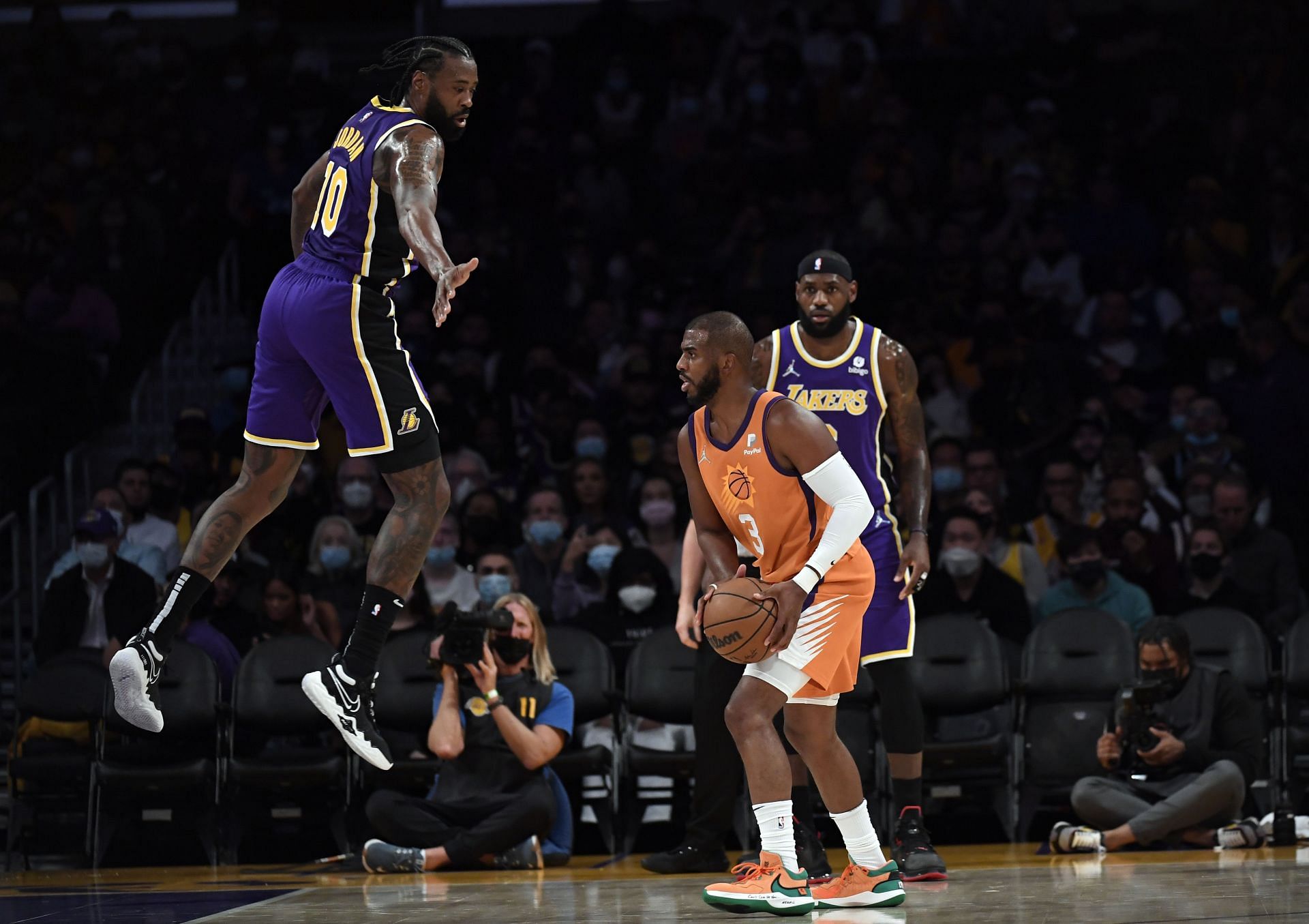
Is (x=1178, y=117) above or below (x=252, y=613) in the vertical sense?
above

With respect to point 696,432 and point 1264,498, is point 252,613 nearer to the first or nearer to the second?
point 696,432

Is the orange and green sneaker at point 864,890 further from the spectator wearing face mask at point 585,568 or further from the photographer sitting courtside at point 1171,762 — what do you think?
the spectator wearing face mask at point 585,568

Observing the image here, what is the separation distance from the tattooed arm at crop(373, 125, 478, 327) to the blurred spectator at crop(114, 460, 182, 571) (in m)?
5.91

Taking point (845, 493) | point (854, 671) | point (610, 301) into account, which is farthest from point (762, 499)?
point (610, 301)

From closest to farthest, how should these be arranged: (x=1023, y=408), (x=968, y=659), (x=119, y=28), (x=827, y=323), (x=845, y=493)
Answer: (x=845, y=493) → (x=827, y=323) → (x=968, y=659) → (x=1023, y=408) → (x=119, y=28)

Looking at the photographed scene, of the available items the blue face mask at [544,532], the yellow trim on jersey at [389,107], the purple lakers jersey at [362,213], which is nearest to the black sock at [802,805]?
the purple lakers jersey at [362,213]

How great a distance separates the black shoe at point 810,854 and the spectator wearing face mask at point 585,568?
10.7 feet

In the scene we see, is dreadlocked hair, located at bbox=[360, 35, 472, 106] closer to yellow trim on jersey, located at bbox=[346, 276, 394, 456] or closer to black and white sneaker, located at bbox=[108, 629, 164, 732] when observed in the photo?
yellow trim on jersey, located at bbox=[346, 276, 394, 456]

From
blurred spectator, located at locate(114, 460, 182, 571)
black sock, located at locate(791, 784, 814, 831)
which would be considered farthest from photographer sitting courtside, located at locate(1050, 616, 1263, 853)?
blurred spectator, located at locate(114, 460, 182, 571)

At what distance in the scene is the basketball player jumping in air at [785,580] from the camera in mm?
5801

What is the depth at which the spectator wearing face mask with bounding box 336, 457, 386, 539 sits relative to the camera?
34.8 feet

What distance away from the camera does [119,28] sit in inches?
608

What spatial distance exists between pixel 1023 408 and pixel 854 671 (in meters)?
5.66

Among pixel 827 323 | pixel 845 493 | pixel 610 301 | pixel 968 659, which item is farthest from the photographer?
pixel 610 301
